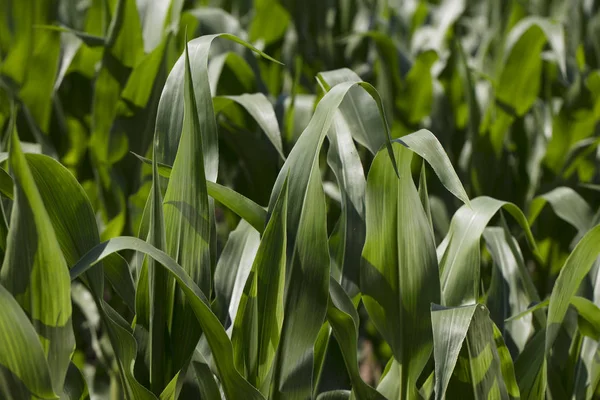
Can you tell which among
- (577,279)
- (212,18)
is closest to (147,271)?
(577,279)

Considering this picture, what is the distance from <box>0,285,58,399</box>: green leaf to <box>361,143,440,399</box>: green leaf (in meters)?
0.29

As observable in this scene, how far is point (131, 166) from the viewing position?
106 centimetres

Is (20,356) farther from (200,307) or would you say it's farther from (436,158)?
(436,158)

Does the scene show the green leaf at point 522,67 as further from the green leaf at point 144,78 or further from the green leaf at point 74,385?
the green leaf at point 74,385

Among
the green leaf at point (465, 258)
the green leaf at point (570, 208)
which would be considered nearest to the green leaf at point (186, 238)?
the green leaf at point (465, 258)

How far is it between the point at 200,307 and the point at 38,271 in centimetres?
12

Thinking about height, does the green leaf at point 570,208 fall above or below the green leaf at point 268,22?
below

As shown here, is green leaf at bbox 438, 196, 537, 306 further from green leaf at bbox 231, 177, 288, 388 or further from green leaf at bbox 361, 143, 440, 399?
green leaf at bbox 231, 177, 288, 388

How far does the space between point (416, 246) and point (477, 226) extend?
0.09 meters

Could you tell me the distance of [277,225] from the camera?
620 mm

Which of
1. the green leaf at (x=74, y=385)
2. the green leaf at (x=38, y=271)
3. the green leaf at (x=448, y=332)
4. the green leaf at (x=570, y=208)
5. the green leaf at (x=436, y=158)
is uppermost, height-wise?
the green leaf at (x=436, y=158)

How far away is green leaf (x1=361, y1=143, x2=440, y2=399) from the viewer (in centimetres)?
66

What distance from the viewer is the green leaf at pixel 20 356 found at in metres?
0.51

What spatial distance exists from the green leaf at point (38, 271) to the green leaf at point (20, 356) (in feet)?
0.11
